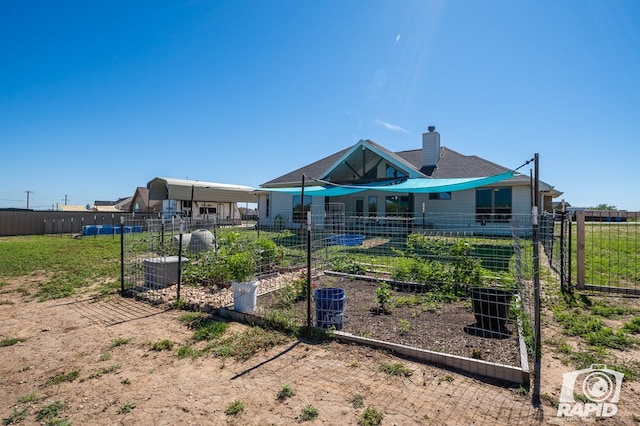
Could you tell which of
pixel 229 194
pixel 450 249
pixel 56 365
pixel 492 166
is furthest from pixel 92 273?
pixel 229 194

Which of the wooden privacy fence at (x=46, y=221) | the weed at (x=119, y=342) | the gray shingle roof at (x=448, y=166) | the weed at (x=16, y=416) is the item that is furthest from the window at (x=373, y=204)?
the weed at (x=16, y=416)

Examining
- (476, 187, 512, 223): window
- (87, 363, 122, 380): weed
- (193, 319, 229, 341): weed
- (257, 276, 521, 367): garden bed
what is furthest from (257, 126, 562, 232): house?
(87, 363, 122, 380): weed

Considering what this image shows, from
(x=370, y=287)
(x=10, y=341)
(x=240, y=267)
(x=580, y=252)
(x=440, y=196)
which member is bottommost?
(x=10, y=341)

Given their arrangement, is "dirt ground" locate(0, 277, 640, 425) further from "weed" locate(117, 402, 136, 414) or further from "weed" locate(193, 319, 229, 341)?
"weed" locate(193, 319, 229, 341)

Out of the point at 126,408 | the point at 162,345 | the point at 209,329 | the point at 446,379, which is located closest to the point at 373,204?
the point at 209,329

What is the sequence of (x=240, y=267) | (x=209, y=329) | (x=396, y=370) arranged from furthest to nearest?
(x=240, y=267) < (x=209, y=329) < (x=396, y=370)

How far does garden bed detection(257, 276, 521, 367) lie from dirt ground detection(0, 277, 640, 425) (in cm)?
37

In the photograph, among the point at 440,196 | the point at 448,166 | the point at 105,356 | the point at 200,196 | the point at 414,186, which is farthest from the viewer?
the point at 200,196

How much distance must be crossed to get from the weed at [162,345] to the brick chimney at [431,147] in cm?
1585

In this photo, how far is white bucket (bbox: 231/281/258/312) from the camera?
481cm

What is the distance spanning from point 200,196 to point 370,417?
2861 cm

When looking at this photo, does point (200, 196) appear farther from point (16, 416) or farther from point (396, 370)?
point (396, 370)

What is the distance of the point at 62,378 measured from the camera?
3152 mm

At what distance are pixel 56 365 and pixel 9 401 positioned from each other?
67 centimetres
